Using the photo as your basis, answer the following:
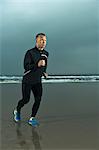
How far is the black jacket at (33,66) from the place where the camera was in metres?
5.04

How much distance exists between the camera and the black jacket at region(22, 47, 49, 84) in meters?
5.04

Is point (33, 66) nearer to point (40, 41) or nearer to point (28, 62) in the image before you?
point (28, 62)

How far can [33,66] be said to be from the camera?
5.07 m

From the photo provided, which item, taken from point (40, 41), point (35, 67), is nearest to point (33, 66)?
point (35, 67)

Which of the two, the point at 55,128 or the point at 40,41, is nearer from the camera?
the point at 55,128

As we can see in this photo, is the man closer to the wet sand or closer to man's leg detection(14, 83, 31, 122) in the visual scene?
man's leg detection(14, 83, 31, 122)

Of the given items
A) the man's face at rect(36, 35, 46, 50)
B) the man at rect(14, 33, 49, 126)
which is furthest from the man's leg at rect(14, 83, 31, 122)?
the man's face at rect(36, 35, 46, 50)

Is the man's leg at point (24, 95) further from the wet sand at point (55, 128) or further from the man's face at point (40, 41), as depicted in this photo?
the man's face at point (40, 41)

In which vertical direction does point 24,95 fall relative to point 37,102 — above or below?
above

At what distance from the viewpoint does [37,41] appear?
201 inches

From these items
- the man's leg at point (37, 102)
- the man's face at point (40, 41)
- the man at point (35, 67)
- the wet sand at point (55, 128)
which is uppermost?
the man's face at point (40, 41)

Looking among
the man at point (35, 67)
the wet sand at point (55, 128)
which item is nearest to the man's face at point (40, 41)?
the man at point (35, 67)

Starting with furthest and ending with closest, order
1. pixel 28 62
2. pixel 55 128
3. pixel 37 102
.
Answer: pixel 37 102, pixel 28 62, pixel 55 128

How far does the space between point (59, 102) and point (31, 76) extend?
253cm
